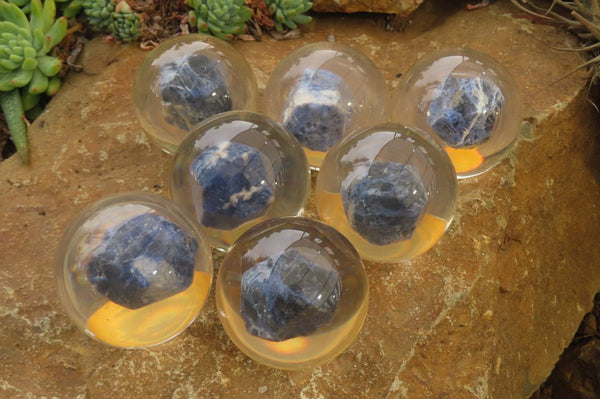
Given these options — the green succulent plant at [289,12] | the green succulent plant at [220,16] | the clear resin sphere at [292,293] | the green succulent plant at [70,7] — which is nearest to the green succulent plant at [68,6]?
the green succulent plant at [70,7]

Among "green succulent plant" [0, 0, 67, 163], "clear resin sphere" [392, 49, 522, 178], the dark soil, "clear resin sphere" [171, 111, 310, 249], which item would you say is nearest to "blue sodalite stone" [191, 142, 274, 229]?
"clear resin sphere" [171, 111, 310, 249]

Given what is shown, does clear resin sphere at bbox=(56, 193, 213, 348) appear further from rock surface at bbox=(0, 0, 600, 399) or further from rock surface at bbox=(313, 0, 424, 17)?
rock surface at bbox=(313, 0, 424, 17)

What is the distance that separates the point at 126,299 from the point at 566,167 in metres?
2.12

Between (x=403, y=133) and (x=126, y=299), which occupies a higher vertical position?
(x=403, y=133)

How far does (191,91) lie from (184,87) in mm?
30

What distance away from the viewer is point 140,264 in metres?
1.98

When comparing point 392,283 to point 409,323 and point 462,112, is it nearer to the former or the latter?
point 409,323

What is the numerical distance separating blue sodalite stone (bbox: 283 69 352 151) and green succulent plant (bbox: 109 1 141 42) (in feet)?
3.66

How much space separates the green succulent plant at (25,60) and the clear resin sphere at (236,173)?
101 cm

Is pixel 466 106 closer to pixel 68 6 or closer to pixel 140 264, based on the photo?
pixel 140 264

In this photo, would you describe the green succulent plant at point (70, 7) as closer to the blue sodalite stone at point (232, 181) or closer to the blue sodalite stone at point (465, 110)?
the blue sodalite stone at point (232, 181)

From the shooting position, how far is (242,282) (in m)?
2.00

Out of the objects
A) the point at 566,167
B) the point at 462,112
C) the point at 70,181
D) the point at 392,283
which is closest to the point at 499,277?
the point at 392,283

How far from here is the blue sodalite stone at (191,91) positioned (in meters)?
2.51
